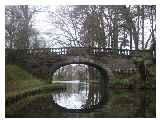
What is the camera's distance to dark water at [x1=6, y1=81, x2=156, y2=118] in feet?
16.2

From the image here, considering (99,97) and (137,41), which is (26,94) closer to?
(99,97)

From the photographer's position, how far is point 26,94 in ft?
16.5

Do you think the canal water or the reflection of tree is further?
the reflection of tree

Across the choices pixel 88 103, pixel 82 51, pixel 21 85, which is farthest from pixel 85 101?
pixel 21 85

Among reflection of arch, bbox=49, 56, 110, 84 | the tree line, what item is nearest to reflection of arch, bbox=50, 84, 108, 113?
reflection of arch, bbox=49, 56, 110, 84

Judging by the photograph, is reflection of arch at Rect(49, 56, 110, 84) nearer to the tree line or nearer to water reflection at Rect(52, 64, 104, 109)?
water reflection at Rect(52, 64, 104, 109)

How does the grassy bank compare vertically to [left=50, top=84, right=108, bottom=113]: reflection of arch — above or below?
above

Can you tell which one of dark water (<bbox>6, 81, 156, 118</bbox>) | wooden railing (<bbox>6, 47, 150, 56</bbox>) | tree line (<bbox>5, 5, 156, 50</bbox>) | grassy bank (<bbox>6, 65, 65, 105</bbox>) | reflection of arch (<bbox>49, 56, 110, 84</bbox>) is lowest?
dark water (<bbox>6, 81, 156, 118</bbox>)

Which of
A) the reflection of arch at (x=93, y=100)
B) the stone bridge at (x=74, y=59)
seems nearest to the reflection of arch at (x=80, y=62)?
the stone bridge at (x=74, y=59)

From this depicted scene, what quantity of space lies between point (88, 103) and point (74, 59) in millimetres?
475

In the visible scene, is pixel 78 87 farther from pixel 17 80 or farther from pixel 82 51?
pixel 17 80

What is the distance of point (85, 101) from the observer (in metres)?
5.16

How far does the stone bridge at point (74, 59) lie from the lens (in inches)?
199

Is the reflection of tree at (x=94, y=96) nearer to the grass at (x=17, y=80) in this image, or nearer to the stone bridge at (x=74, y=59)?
the stone bridge at (x=74, y=59)
